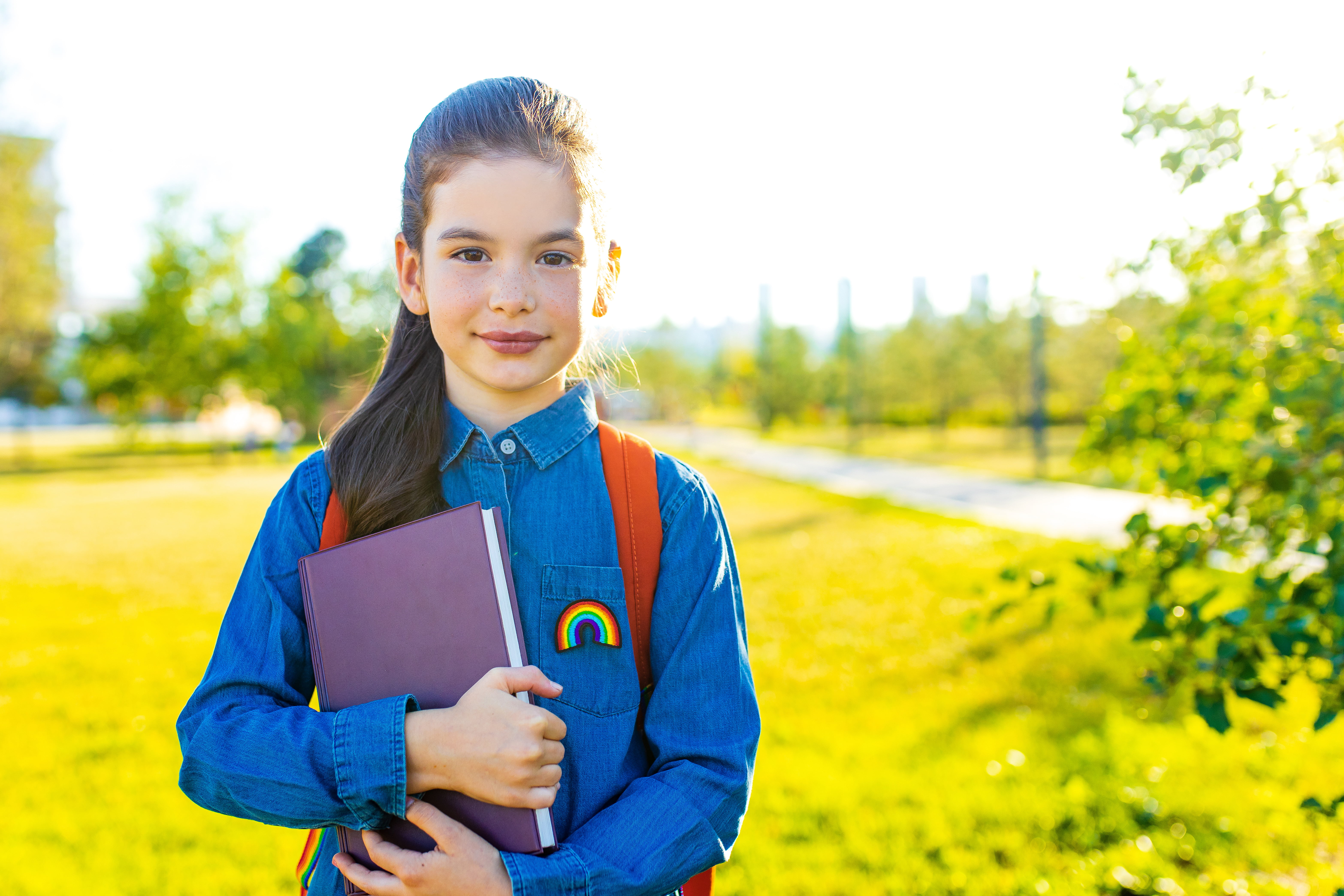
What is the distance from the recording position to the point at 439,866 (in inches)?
A: 44.9

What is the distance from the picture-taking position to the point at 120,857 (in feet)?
10.7

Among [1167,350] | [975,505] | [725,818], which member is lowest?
[975,505]

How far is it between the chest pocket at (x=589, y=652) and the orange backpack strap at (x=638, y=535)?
0.07 ft

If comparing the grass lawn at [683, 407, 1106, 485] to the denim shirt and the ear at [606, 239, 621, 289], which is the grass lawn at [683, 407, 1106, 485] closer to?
the ear at [606, 239, 621, 289]

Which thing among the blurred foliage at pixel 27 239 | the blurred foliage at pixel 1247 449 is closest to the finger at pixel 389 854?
the blurred foliage at pixel 1247 449

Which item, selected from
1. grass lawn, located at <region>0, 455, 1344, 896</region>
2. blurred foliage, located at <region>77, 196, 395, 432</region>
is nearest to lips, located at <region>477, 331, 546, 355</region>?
grass lawn, located at <region>0, 455, 1344, 896</region>

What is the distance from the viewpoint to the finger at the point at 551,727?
1136mm

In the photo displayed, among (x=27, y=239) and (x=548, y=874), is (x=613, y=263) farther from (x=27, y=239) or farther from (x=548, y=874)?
(x=27, y=239)

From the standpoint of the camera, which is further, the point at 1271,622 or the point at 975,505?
the point at 975,505

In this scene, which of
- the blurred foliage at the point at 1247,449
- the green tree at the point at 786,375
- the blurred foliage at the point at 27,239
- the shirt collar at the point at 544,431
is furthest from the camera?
the green tree at the point at 786,375

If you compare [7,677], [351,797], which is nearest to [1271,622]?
[351,797]

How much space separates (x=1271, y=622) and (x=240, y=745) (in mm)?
2288

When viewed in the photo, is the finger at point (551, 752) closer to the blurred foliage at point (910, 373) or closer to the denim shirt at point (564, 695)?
the denim shirt at point (564, 695)

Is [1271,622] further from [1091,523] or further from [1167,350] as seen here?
[1091,523]
